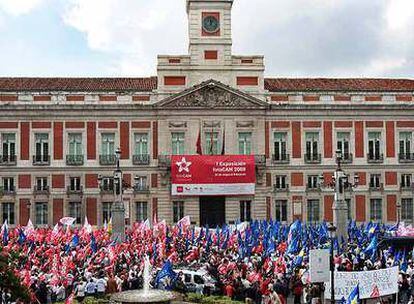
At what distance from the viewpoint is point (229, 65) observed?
57000 mm

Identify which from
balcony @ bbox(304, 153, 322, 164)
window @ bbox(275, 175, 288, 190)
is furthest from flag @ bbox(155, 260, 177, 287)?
balcony @ bbox(304, 153, 322, 164)

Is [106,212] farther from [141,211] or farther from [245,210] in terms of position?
[245,210]

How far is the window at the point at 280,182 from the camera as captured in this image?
57.0 m

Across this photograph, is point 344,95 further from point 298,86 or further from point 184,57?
point 184,57

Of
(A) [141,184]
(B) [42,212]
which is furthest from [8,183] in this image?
(A) [141,184]

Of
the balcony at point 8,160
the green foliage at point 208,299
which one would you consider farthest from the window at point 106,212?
the green foliage at point 208,299

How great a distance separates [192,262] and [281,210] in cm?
2756

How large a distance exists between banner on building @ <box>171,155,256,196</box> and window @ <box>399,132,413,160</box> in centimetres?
1299

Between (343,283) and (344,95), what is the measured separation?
120 ft

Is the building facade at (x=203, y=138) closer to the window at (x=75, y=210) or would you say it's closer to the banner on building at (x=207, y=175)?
the window at (x=75, y=210)

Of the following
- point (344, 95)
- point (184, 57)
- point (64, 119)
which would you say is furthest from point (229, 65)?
point (64, 119)

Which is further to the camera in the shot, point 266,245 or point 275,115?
point 275,115

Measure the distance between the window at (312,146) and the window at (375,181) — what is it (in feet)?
14.5

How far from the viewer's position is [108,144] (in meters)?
56.7
